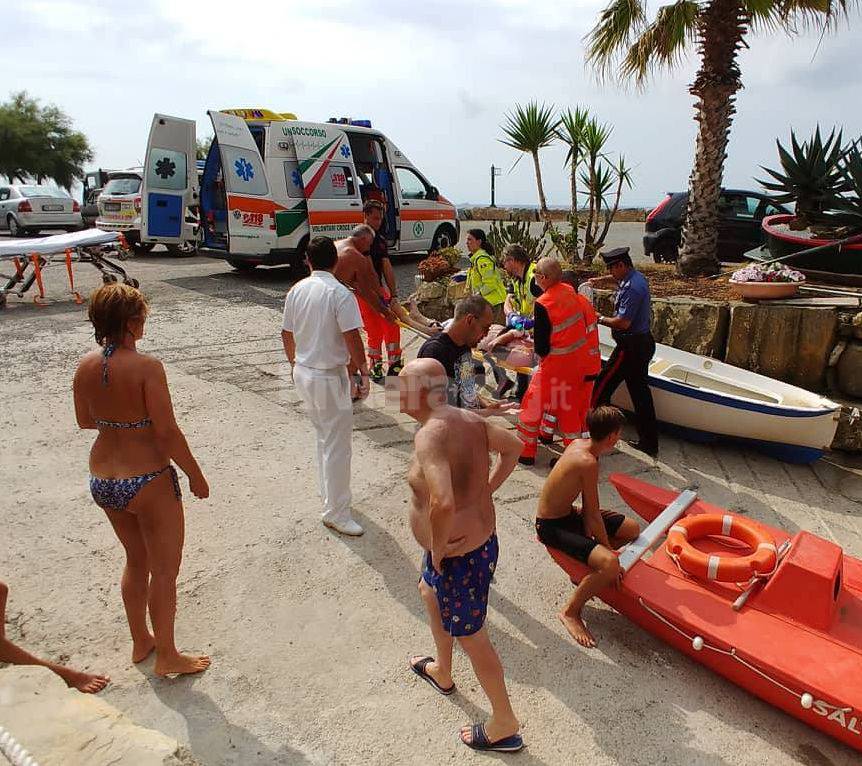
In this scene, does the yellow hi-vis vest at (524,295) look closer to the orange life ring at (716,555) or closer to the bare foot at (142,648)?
the orange life ring at (716,555)

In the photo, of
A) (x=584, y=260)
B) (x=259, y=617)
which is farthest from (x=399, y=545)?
(x=584, y=260)

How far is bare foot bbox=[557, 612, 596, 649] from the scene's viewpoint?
3.41 m

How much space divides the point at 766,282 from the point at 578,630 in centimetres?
500

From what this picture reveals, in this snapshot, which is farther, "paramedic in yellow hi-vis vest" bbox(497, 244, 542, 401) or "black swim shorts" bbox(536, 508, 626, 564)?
"paramedic in yellow hi-vis vest" bbox(497, 244, 542, 401)

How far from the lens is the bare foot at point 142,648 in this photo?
3115 millimetres

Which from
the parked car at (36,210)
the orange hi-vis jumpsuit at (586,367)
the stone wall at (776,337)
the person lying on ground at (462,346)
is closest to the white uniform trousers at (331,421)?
the person lying on ground at (462,346)

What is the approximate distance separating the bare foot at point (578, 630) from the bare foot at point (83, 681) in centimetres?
224

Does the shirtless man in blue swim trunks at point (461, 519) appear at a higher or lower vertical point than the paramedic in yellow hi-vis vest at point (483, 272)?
lower

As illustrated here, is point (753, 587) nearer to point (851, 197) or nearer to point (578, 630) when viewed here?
point (578, 630)

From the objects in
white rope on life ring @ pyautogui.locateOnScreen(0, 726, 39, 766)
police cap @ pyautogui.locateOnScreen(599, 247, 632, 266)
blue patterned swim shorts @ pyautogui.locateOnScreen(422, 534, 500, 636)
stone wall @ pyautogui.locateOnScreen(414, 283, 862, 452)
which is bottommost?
white rope on life ring @ pyautogui.locateOnScreen(0, 726, 39, 766)

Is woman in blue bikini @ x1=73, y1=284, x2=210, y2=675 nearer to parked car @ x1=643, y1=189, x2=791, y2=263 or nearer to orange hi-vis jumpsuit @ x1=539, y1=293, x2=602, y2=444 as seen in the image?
orange hi-vis jumpsuit @ x1=539, y1=293, x2=602, y2=444

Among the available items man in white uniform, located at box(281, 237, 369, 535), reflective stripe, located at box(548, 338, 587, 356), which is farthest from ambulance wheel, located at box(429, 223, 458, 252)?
man in white uniform, located at box(281, 237, 369, 535)

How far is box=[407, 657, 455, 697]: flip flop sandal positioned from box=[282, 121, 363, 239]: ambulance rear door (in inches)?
379

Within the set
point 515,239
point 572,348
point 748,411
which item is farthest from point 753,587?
point 515,239
